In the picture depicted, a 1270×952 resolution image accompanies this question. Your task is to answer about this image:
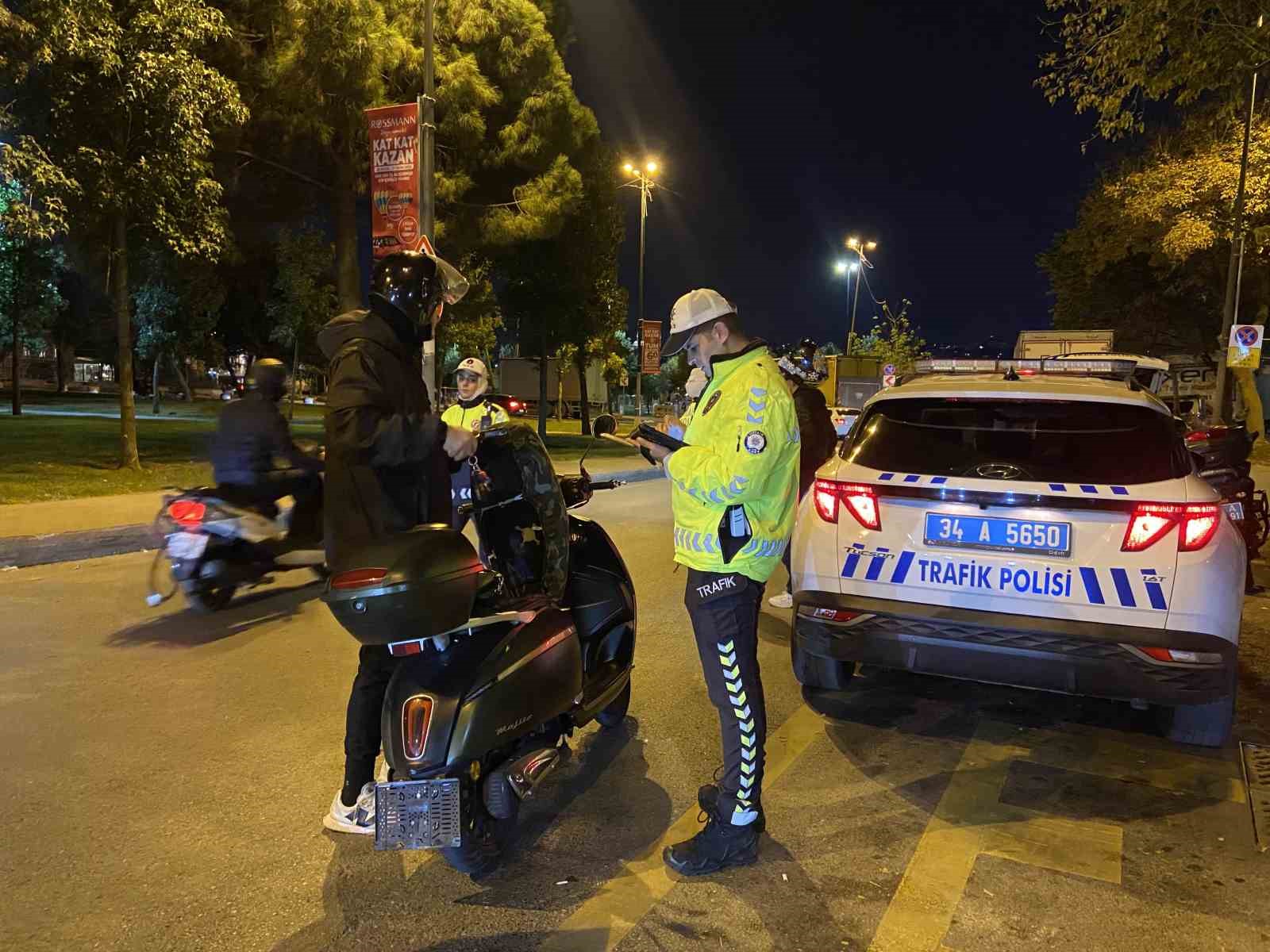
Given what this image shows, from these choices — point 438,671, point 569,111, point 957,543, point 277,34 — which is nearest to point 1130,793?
point 957,543

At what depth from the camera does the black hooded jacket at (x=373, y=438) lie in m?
2.89

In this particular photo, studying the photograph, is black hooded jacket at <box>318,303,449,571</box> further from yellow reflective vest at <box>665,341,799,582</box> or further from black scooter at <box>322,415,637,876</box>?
yellow reflective vest at <box>665,341,799,582</box>

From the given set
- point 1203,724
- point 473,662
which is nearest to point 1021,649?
point 1203,724

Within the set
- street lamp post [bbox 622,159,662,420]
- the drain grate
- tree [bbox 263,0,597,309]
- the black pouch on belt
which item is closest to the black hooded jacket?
the black pouch on belt

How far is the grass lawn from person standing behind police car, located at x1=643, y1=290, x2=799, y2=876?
4.54m

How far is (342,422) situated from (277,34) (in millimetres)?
14571

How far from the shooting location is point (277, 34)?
14.7m

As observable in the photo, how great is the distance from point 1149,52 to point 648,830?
7.76 m

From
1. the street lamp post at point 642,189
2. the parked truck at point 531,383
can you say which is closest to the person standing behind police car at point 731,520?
the street lamp post at point 642,189

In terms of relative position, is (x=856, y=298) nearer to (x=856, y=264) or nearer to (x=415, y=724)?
(x=856, y=264)

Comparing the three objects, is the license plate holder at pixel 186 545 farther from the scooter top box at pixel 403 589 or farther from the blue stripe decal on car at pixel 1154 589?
the blue stripe decal on car at pixel 1154 589

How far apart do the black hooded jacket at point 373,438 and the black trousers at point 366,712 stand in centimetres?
36

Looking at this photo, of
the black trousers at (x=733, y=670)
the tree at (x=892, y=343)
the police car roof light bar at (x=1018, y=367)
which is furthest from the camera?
the tree at (x=892, y=343)

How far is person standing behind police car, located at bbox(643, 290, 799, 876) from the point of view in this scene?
2.84 meters
